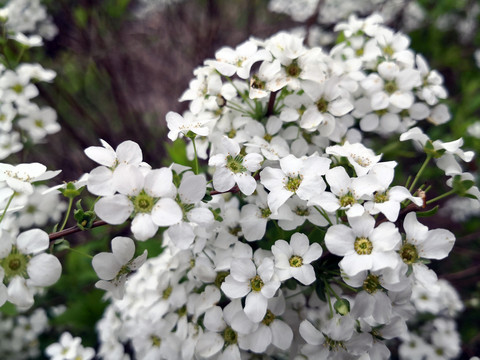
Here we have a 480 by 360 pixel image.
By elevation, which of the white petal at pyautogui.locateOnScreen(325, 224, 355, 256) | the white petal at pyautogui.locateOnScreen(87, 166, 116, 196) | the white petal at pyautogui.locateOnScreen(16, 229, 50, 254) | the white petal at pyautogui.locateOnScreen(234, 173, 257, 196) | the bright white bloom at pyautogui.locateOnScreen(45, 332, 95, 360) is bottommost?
the bright white bloom at pyautogui.locateOnScreen(45, 332, 95, 360)

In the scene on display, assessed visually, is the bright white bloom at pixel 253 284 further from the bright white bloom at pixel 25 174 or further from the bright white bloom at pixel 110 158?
the bright white bloom at pixel 25 174

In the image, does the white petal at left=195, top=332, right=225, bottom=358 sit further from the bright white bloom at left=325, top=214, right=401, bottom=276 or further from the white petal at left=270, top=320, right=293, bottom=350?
the bright white bloom at left=325, top=214, right=401, bottom=276

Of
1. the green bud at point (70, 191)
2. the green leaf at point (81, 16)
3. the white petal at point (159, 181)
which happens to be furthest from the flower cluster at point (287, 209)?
the green leaf at point (81, 16)

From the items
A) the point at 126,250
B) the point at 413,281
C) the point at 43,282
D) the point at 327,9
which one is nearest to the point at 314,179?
the point at 413,281

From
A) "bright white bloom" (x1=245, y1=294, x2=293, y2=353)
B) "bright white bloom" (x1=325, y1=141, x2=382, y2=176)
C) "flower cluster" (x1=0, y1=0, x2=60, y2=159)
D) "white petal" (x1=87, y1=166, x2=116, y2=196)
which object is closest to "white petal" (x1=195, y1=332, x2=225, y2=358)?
"bright white bloom" (x1=245, y1=294, x2=293, y2=353)

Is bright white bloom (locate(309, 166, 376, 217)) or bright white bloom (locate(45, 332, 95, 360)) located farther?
bright white bloom (locate(45, 332, 95, 360))

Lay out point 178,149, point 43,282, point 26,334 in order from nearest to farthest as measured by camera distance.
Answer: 1. point 43,282
2. point 178,149
3. point 26,334

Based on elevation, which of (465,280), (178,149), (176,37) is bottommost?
(465,280)

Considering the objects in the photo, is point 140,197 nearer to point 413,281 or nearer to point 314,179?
point 314,179

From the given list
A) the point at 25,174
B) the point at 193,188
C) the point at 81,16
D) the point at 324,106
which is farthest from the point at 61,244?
the point at 81,16
